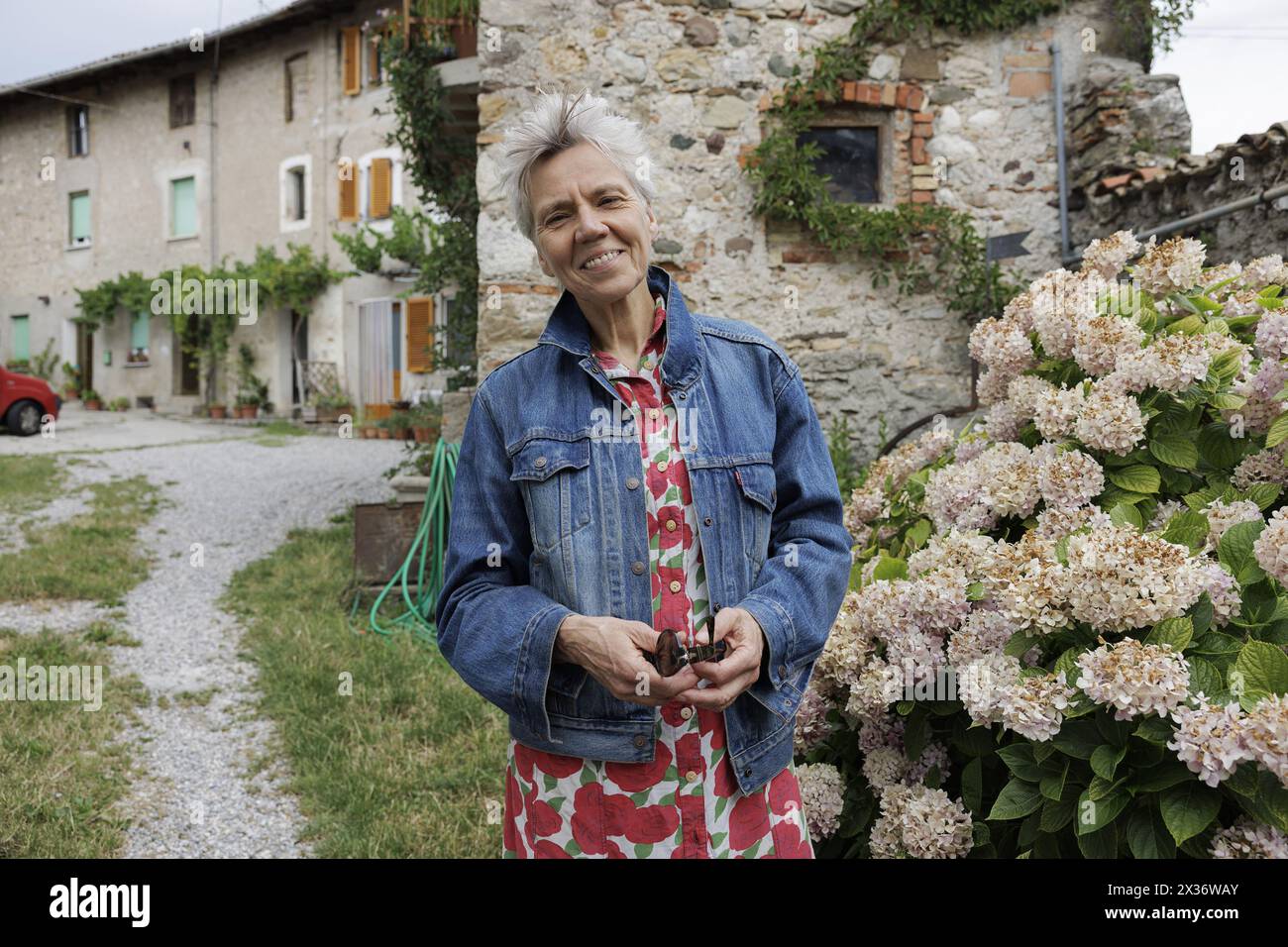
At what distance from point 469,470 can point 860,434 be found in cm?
477

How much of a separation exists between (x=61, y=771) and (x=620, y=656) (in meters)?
3.03

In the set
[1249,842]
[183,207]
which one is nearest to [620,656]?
[1249,842]

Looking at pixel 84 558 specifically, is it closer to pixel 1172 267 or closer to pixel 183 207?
pixel 1172 267

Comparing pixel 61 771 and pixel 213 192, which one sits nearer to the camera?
pixel 61 771

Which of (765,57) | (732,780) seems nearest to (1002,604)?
(732,780)

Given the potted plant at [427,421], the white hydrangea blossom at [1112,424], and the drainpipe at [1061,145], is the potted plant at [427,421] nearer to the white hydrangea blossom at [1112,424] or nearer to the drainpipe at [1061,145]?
the drainpipe at [1061,145]

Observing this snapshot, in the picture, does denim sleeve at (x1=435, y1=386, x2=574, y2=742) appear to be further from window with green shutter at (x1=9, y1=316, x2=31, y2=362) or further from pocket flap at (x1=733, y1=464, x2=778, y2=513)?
window with green shutter at (x1=9, y1=316, x2=31, y2=362)

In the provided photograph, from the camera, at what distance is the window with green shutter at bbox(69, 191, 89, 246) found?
73.1ft

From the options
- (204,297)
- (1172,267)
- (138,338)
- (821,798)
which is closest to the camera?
(821,798)

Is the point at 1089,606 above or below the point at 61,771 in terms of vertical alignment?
above

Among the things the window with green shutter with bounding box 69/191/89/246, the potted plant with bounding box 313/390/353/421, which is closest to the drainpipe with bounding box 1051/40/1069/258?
the potted plant with bounding box 313/390/353/421

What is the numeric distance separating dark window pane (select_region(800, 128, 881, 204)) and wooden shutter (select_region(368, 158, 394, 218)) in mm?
13554

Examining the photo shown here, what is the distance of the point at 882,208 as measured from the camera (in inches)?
233

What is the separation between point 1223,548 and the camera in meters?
1.65
